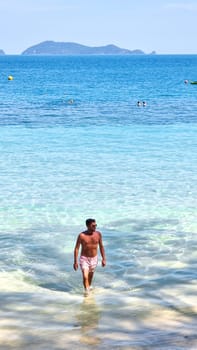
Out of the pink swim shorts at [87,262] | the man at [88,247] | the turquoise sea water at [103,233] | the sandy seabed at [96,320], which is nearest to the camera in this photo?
the sandy seabed at [96,320]

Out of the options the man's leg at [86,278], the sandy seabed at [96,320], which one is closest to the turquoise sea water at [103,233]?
the sandy seabed at [96,320]

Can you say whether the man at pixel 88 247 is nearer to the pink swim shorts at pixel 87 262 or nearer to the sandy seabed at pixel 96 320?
the pink swim shorts at pixel 87 262

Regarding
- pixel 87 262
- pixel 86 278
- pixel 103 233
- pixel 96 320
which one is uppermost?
pixel 103 233

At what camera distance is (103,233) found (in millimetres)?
17234

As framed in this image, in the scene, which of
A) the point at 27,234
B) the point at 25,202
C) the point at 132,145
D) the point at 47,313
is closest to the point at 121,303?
the point at 47,313

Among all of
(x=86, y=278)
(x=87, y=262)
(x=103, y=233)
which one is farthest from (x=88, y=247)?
(x=103, y=233)

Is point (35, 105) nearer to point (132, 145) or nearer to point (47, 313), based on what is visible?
point (132, 145)

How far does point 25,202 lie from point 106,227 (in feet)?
13.2

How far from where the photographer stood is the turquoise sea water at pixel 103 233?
34.7ft

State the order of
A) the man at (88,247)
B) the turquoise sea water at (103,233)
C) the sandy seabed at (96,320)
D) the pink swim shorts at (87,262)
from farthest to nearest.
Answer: the pink swim shorts at (87,262) < the man at (88,247) < the turquoise sea water at (103,233) < the sandy seabed at (96,320)

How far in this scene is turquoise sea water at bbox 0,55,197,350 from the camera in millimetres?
10570

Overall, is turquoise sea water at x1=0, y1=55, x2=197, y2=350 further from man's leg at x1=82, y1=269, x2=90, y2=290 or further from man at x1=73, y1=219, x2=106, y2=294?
man at x1=73, y1=219, x2=106, y2=294

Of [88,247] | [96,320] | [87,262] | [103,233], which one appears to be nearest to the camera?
[96,320]

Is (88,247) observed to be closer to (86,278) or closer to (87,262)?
(87,262)
